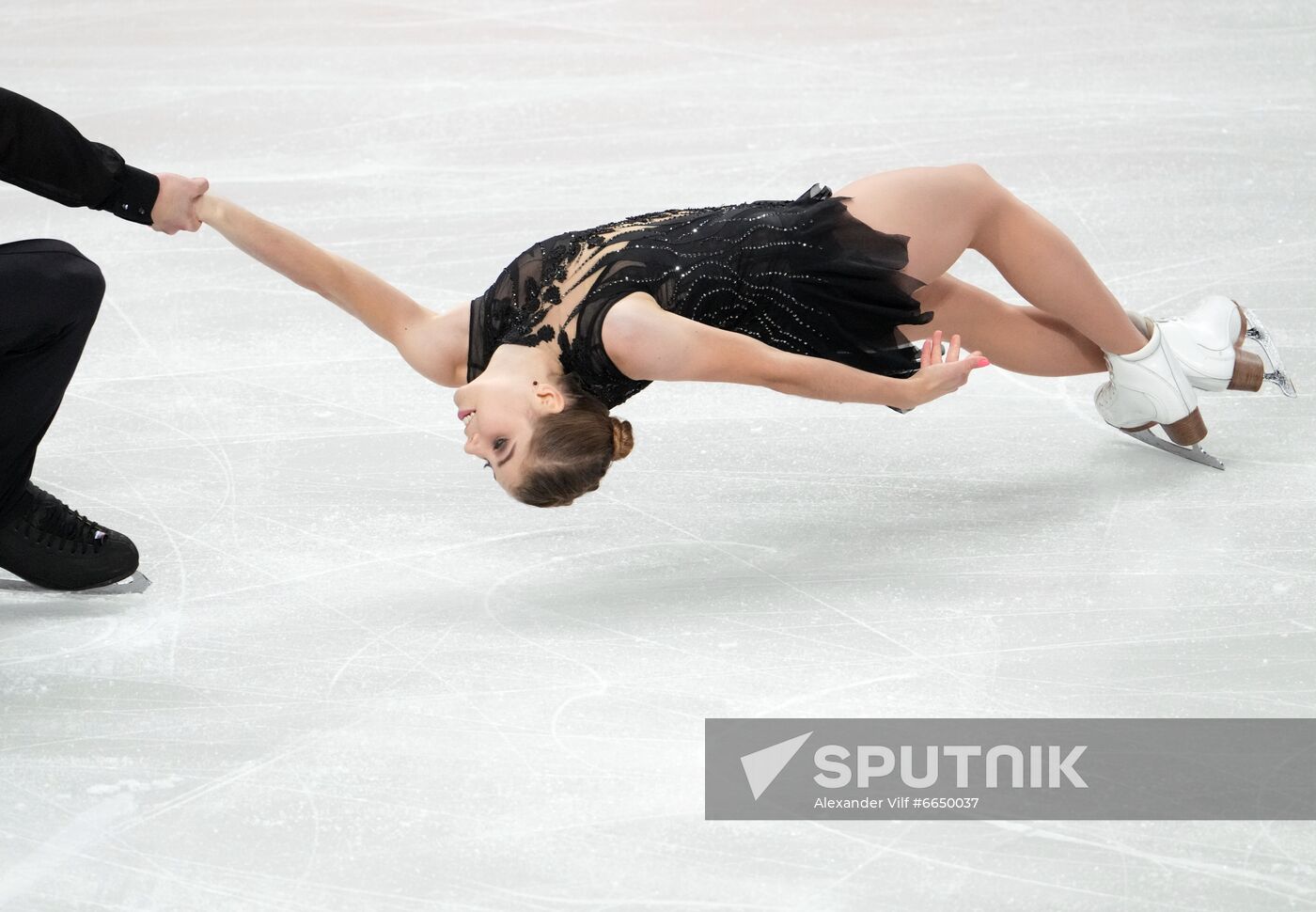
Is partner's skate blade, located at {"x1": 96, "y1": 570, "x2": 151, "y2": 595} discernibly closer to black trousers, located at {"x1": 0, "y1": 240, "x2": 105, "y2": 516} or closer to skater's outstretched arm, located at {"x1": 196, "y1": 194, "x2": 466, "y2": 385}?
black trousers, located at {"x1": 0, "y1": 240, "x2": 105, "y2": 516}

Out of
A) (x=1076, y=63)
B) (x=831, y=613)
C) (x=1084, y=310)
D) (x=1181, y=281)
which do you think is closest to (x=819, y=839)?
(x=831, y=613)

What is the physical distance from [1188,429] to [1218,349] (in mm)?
206

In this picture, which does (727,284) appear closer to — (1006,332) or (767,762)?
(1006,332)

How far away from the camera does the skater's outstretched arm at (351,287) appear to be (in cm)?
291

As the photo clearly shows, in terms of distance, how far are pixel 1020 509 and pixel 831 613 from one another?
597mm

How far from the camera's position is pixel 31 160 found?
278 centimetres

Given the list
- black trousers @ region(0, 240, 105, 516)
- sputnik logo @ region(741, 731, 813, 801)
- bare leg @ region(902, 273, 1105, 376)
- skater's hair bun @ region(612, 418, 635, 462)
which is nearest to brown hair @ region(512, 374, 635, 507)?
skater's hair bun @ region(612, 418, 635, 462)

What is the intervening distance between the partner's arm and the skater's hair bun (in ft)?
3.22

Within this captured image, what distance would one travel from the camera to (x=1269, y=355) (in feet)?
11.4

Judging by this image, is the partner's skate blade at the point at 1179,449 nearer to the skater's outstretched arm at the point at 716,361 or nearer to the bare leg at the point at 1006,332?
the bare leg at the point at 1006,332

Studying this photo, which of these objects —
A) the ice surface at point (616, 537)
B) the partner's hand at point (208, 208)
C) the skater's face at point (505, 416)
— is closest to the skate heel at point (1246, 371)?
the ice surface at point (616, 537)

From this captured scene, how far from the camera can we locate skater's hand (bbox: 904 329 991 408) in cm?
280

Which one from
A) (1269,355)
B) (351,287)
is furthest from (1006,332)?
(351,287)

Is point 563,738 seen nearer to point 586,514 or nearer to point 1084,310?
point 586,514
